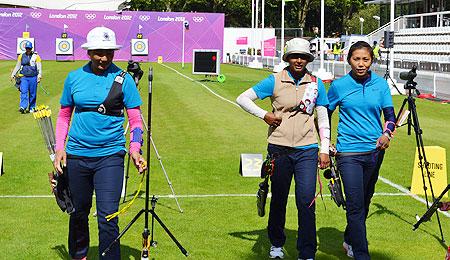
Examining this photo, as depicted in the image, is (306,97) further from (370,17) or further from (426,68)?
(370,17)

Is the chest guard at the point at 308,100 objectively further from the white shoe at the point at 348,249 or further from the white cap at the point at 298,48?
the white shoe at the point at 348,249

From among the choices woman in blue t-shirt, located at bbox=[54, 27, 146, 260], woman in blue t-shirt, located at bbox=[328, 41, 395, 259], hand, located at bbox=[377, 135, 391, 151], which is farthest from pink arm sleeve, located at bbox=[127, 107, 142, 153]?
hand, located at bbox=[377, 135, 391, 151]

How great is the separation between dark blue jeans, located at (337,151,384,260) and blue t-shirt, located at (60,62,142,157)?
1878 mm

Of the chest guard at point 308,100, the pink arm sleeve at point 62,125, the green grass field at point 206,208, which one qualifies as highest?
the chest guard at point 308,100

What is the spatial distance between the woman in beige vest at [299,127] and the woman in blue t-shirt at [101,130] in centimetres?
125

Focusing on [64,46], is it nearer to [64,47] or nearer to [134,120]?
[64,47]

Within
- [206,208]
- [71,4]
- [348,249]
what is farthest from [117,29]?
[348,249]

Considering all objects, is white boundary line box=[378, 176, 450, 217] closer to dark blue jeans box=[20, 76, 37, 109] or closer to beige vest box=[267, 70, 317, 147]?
beige vest box=[267, 70, 317, 147]

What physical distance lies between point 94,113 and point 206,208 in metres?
3.75

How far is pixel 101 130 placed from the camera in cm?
596

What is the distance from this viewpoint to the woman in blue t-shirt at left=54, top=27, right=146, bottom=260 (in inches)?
233

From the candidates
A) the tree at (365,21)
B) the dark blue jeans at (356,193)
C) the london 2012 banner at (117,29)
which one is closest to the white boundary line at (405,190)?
A: the dark blue jeans at (356,193)

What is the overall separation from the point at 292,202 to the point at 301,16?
288 ft

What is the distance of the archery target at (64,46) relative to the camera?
6750 cm
